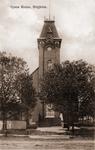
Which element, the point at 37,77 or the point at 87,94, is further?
the point at 37,77

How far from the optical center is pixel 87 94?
143 feet

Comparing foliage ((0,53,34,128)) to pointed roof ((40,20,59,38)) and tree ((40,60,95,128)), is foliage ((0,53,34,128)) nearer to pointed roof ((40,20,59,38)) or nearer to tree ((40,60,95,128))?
tree ((40,60,95,128))

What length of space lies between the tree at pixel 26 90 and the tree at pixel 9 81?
85 centimetres

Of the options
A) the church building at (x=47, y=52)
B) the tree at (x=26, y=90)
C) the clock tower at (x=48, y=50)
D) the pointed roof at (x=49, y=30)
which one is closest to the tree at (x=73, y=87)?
the tree at (x=26, y=90)

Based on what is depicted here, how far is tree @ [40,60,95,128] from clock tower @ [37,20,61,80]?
20.4 meters

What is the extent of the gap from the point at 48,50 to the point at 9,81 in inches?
908

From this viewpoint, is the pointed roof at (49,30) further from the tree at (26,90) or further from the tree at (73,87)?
the tree at (73,87)

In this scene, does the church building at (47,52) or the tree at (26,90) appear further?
the church building at (47,52)

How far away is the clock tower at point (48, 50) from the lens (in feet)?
216

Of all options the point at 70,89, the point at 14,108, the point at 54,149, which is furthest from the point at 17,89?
the point at 54,149

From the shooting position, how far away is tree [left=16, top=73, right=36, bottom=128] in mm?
46500

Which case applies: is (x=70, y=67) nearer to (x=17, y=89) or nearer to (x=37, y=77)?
(x=17, y=89)

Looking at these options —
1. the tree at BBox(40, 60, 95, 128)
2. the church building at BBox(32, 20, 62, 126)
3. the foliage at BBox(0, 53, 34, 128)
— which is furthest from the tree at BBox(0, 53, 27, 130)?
the church building at BBox(32, 20, 62, 126)

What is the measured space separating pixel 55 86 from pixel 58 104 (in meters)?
2.05
